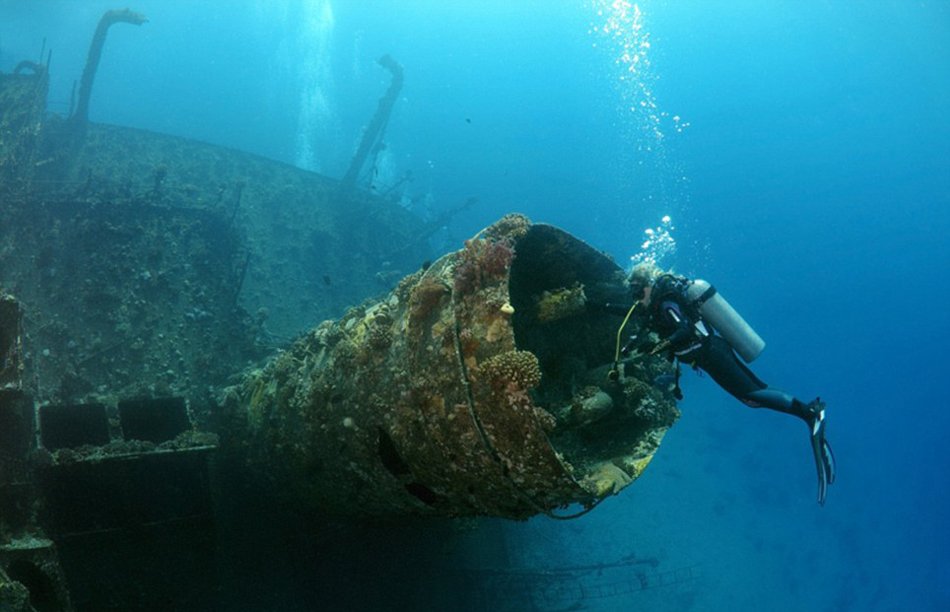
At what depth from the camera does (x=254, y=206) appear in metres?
15.3

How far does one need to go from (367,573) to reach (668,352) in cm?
534

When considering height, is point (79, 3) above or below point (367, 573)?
above

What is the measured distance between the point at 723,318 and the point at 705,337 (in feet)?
1.82

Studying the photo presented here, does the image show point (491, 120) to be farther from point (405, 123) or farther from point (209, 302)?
point (209, 302)

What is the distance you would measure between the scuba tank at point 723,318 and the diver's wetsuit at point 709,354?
0.08 metres

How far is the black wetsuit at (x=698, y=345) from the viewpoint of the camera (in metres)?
5.05

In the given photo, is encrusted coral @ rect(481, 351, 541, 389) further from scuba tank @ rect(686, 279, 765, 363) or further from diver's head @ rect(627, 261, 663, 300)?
scuba tank @ rect(686, 279, 765, 363)

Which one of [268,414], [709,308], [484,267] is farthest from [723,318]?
[268,414]

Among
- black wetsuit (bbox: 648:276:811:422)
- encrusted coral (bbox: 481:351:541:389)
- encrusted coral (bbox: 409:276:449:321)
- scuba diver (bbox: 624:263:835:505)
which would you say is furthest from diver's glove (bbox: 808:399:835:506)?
encrusted coral (bbox: 409:276:449:321)

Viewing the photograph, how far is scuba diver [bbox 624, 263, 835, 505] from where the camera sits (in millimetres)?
5086

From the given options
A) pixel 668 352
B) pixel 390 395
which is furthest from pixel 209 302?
pixel 668 352

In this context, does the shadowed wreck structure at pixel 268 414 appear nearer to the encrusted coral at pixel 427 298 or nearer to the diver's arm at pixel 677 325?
the encrusted coral at pixel 427 298

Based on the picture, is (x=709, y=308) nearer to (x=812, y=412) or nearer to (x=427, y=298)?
(x=812, y=412)

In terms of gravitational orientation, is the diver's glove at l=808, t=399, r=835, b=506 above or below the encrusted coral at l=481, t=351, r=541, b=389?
below
